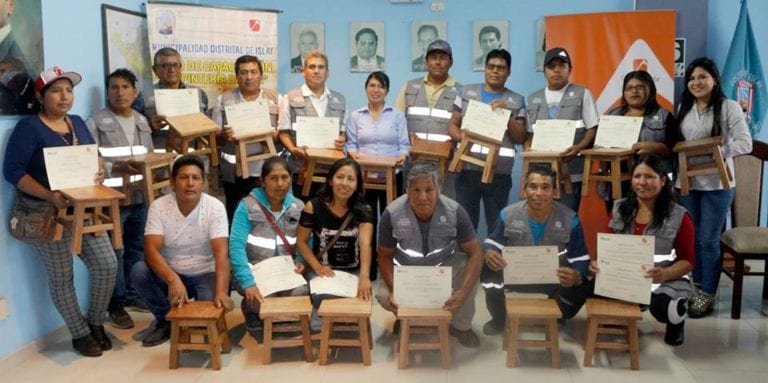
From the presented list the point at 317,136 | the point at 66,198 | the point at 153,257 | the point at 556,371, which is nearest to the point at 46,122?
the point at 66,198

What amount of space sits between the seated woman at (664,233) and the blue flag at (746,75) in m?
2.15

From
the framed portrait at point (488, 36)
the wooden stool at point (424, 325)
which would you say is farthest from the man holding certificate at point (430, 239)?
the framed portrait at point (488, 36)

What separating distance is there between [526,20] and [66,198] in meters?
3.90

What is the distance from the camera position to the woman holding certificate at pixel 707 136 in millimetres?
4141

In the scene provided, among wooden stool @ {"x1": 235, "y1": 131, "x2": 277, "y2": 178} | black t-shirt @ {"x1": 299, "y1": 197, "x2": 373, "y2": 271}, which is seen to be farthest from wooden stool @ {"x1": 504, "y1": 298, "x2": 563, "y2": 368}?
wooden stool @ {"x1": 235, "y1": 131, "x2": 277, "y2": 178}

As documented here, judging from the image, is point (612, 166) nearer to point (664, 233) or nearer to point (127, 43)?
point (664, 233)

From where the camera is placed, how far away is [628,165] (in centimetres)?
425

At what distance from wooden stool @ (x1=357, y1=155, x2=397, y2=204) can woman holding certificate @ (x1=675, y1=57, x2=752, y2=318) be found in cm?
181

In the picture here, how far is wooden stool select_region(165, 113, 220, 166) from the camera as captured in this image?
4242 mm

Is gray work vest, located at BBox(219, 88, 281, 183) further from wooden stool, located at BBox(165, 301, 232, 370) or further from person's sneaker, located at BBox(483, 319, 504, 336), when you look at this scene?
person's sneaker, located at BBox(483, 319, 504, 336)

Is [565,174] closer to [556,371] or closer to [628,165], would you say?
[628,165]

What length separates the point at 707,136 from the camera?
13.7 ft

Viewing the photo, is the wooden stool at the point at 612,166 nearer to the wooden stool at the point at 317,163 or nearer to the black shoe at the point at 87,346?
the wooden stool at the point at 317,163

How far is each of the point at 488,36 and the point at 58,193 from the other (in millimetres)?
3653
